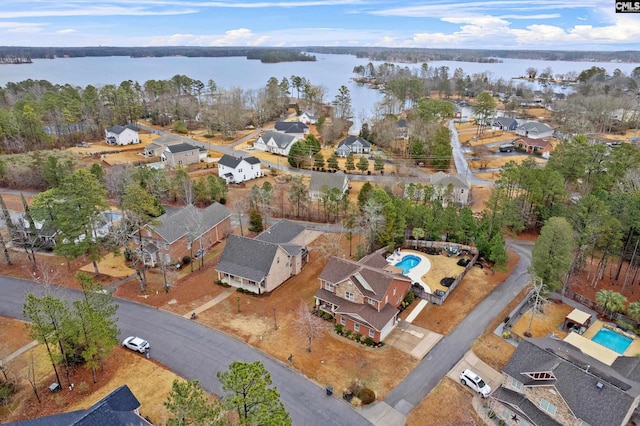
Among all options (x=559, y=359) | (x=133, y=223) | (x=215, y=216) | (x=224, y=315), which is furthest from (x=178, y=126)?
(x=559, y=359)

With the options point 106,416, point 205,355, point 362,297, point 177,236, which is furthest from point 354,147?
point 106,416

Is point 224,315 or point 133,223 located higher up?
point 133,223

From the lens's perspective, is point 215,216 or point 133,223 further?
point 215,216

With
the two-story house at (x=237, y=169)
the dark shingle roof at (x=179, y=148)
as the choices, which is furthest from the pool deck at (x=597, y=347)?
the dark shingle roof at (x=179, y=148)

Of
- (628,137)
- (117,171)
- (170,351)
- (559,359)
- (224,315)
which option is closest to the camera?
(559,359)

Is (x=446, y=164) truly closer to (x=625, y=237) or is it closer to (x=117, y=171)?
(x=625, y=237)

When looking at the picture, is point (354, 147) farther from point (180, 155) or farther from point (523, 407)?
point (523, 407)

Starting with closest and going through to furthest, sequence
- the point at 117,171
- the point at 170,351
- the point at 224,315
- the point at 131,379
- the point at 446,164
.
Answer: the point at 131,379, the point at 170,351, the point at 224,315, the point at 117,171, the point at 446,164

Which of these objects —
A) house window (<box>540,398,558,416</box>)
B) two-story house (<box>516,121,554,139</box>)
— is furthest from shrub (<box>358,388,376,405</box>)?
two-story house (<box>516,121,554,139</box>)
